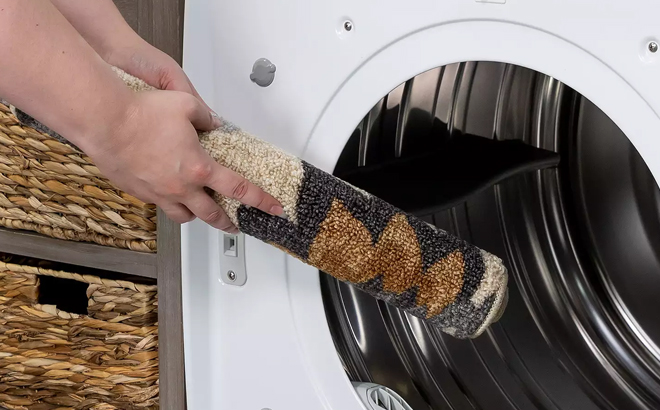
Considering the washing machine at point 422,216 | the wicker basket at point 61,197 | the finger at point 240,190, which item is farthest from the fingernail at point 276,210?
the wicker basket at point 61,197

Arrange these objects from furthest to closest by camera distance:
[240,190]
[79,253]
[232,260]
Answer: [79,253]
[232,260]
[240,190]

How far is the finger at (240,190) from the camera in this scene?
52cm

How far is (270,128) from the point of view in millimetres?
649

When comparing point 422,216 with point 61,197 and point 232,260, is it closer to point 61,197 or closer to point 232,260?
point 232,260

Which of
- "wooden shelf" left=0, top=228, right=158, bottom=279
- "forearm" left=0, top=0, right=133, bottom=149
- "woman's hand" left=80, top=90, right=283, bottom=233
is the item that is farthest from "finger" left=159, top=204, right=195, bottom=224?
"wooden shelf" left=0, top=228, right=158, bottom=279

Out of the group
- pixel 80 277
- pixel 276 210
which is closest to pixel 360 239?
pixel 276 210

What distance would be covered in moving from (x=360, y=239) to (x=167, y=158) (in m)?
0.17

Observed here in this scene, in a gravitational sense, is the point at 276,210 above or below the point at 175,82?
below

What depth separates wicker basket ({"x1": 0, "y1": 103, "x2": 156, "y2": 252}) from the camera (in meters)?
0.76

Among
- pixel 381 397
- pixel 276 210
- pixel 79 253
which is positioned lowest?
pixel 381 397

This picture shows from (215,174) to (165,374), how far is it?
379mm

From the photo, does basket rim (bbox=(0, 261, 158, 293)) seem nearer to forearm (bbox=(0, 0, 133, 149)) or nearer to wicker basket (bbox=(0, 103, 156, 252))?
wicker basket (bbox=(0, 103, 156, 252))

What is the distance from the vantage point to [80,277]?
0.83 metres

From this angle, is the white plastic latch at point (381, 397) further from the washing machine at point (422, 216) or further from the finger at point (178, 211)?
the finger at point (178, 211)
